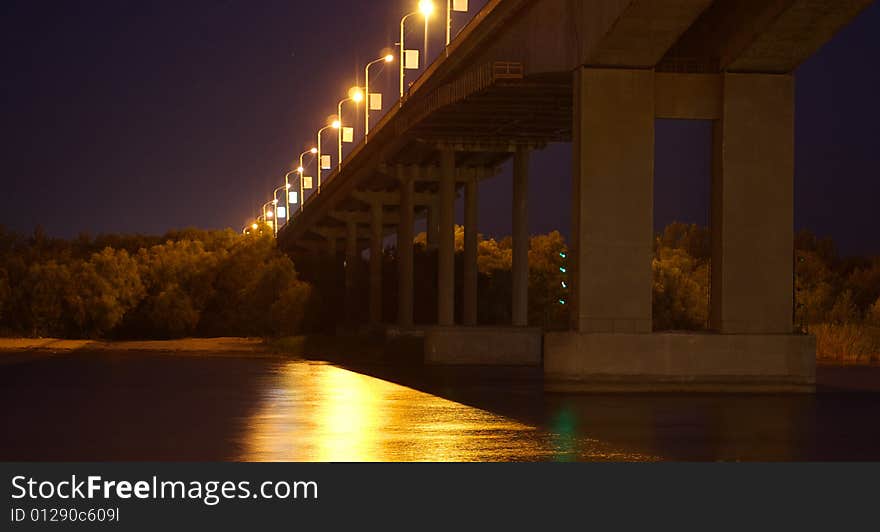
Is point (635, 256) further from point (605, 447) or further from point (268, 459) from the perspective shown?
point (268, 459)

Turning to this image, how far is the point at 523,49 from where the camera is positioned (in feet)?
112

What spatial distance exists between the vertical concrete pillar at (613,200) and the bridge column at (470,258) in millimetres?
29261

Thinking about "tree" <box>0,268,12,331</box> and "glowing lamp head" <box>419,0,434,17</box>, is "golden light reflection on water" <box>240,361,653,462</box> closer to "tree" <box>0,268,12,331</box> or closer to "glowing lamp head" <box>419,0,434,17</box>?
"glowing lamp head" <box>419,0,434,17</box>

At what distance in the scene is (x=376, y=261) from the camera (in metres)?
77.2

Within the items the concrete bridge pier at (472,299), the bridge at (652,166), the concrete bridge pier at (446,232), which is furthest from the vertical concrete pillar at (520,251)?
the bridge at (652,166)

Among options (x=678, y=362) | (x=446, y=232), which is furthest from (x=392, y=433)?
(x=446, y=232)

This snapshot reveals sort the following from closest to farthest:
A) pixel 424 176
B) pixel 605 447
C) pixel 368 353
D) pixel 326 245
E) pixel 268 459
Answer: pixel 268 459 → pixel 605 447 → pixel 368 353 → pixel 424 176 → pixel 326 245

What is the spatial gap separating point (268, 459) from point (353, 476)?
1.98 m

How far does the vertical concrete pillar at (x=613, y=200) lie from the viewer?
2983 cm

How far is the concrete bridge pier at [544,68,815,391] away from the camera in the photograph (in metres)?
29.5

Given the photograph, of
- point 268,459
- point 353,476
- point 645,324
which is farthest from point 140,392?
point 353,476

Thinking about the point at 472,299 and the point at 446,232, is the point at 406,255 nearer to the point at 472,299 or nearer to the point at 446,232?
the point at 472,299

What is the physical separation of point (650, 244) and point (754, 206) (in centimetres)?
274

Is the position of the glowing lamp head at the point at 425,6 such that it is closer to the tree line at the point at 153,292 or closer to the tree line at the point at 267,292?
the tree line at the point at 267,292
